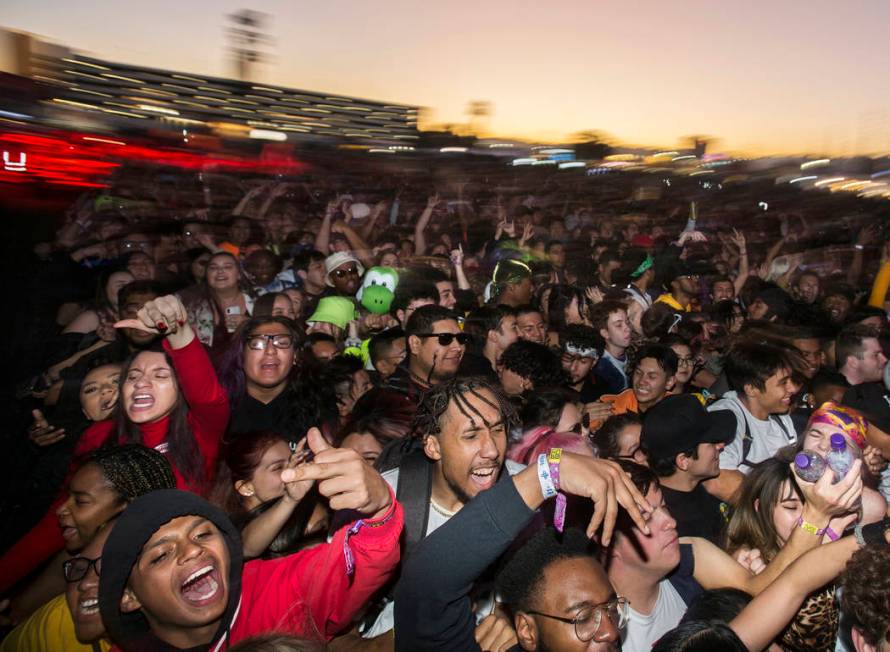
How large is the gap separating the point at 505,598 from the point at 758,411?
259 centimetres

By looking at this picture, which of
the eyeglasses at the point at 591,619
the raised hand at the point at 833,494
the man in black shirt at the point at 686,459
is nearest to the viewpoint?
the eyeglasses at the point at 591,619

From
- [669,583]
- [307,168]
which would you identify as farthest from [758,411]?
[307,168]

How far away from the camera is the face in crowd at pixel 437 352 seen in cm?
398

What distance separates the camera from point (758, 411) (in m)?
3.87

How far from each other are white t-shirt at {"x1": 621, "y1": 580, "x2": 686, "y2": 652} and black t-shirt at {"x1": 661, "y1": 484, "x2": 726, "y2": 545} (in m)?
0.52

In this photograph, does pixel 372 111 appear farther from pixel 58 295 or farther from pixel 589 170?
pixel 58 295

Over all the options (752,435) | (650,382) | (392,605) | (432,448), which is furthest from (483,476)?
(650,382)

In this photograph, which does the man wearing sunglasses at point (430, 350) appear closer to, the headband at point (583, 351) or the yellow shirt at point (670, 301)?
the headband at point (583, 351)

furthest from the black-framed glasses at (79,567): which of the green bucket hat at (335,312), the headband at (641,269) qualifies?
the headband at (641,269)

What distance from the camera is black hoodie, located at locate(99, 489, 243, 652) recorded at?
168cm

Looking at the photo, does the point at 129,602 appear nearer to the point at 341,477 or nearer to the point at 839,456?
the point at 341,477

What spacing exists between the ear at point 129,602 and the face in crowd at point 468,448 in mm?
1065

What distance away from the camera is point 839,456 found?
2516mm

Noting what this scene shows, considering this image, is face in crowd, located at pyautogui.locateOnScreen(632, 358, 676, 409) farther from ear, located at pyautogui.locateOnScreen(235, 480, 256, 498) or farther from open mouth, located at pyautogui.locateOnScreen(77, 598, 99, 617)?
open mouth, located at pyautogui.locateOnScreen(77, 598, 99, 617)
